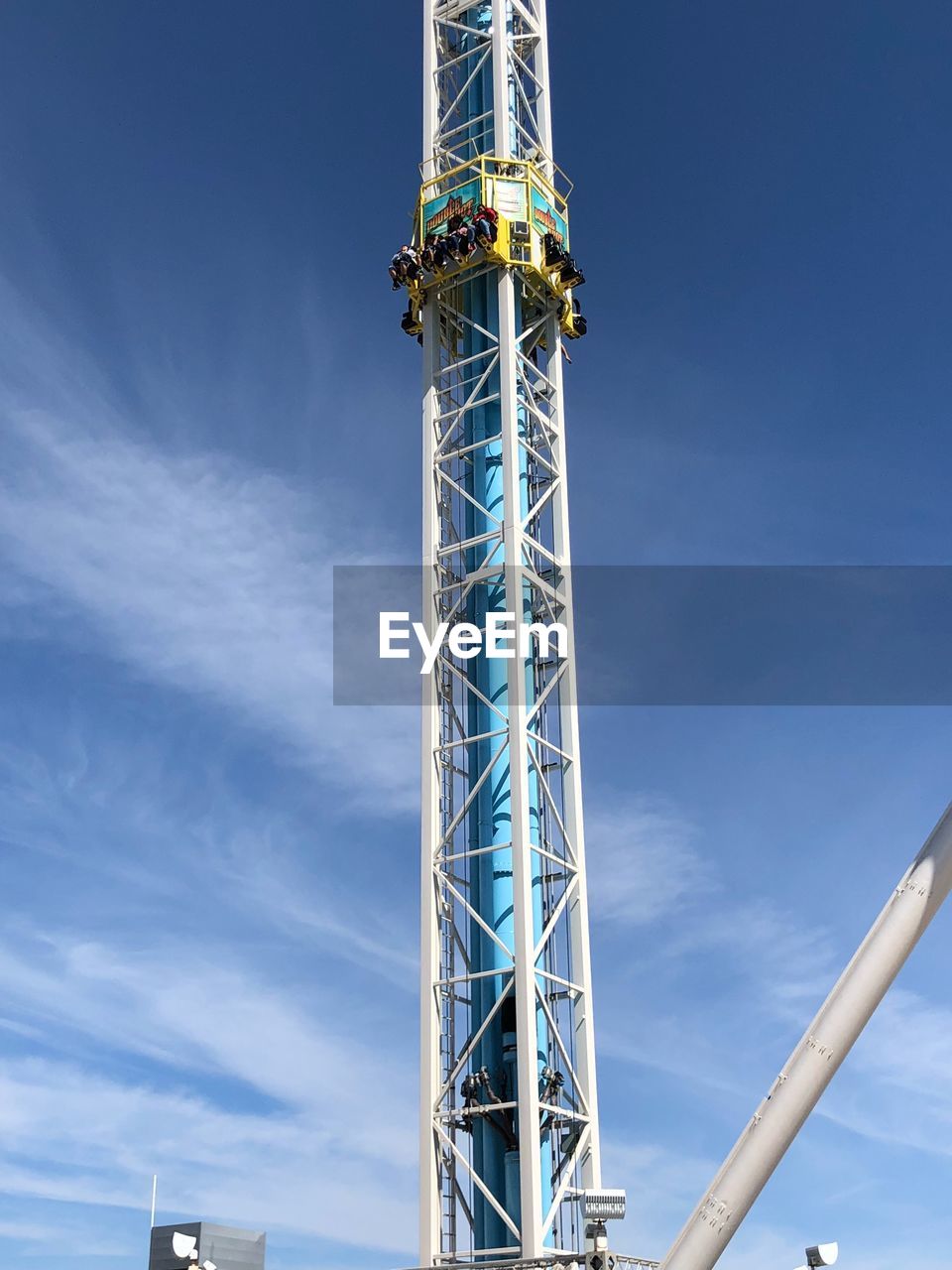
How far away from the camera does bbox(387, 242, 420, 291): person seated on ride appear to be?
193 ft

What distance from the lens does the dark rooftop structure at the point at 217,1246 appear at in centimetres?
4438

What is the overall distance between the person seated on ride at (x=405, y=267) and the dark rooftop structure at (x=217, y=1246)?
117 feet

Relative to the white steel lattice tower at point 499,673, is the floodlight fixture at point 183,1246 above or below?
below

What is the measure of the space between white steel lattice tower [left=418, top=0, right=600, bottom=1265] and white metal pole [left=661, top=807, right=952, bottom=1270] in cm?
1320

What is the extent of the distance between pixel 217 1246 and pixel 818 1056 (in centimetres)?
2304

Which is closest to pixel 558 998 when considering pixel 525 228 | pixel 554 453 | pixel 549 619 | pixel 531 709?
pixel 531 709

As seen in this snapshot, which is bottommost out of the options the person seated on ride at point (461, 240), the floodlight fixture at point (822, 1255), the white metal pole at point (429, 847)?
the floodlight fixture at point (822, 1255)

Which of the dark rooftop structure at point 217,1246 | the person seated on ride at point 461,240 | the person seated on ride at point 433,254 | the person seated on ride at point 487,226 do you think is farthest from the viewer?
the person seated on ride at point 433,254

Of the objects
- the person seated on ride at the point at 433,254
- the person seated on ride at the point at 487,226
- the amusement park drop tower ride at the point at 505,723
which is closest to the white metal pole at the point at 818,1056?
the amusement park drop tower ride at the point at 505,723

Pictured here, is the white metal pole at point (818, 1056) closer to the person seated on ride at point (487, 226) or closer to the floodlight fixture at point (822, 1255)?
the floodlight fixture at point (822, 1255)

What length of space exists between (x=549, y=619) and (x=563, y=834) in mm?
8375

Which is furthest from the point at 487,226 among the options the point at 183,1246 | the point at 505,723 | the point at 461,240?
the point at 183,1246

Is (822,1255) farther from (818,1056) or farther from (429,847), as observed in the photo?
(429,847)

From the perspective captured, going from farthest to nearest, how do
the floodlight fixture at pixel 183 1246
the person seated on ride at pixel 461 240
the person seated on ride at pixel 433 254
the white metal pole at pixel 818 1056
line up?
the person seated on ride at pixel 433 254 < the person seated on ride at pixel 461 240 < the floodlight fixture at pixel 183 1246 < the white metal pole at pixel 818 1056
